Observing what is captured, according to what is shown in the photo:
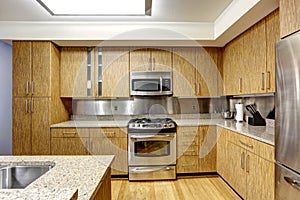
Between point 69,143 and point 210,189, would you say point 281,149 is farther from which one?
point 69,143

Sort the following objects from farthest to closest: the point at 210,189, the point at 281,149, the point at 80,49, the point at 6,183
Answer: the point at 80,49 < the point at 210,189 < the point at 281,149 < the point at 6,183

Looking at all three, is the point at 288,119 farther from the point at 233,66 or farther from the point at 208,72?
the point at 208,72

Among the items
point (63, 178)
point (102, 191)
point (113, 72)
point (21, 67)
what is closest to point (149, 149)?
point (113, 72)

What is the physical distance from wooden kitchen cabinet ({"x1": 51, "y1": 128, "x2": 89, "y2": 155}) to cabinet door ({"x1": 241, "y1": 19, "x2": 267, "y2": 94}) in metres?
2.41

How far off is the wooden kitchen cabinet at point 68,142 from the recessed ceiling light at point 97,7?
165 centimetres

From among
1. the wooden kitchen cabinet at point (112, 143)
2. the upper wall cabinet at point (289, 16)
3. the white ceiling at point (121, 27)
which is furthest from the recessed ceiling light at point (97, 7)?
the wooden kitchen cabinet at point (112, 143)

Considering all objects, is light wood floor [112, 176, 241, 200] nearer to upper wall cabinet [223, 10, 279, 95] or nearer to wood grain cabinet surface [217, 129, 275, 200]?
wood grain cabinet surface [217, 129, 275, 200]

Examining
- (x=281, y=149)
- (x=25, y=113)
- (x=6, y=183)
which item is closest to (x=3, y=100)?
(x=25, y=113)

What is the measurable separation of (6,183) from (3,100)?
3357 mm

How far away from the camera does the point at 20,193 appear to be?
0.85 m

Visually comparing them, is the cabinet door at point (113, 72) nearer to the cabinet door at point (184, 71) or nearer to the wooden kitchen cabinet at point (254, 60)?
the cabinet door at point (184, 71)

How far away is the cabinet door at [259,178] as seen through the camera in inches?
89.7

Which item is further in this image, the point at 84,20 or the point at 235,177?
the point at 84,20

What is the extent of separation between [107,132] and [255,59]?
2.27 meters
